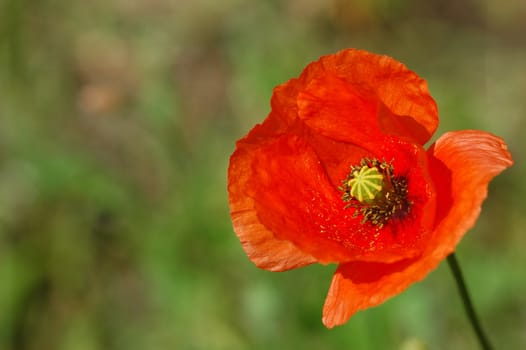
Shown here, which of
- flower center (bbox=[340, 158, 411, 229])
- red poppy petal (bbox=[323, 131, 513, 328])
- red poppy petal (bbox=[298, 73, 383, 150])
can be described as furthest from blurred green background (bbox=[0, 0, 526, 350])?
red poppy petal (bbox=[323, 131, 513, 328])

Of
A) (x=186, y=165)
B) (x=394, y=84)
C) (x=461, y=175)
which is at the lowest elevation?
(x=186, y=165)

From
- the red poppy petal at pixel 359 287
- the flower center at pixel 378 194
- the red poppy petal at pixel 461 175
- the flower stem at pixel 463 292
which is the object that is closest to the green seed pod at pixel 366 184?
the flower center at pixel 378 194

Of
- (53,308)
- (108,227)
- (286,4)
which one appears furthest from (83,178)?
(286,4)

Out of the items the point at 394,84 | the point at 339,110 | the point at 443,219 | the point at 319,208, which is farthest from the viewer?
the point at 319,208

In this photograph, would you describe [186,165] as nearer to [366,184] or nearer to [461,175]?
[366,184]

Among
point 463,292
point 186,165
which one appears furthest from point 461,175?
point 186,165

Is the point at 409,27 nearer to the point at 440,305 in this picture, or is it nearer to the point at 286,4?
the point at 286,4

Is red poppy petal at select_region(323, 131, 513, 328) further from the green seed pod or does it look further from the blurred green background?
the blurred green background

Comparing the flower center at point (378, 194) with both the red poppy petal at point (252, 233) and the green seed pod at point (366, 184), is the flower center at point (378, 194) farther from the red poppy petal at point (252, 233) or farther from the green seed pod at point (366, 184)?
the red poppy petal at point (252, 233)

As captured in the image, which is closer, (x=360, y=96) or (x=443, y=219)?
(x=443, y=219)
